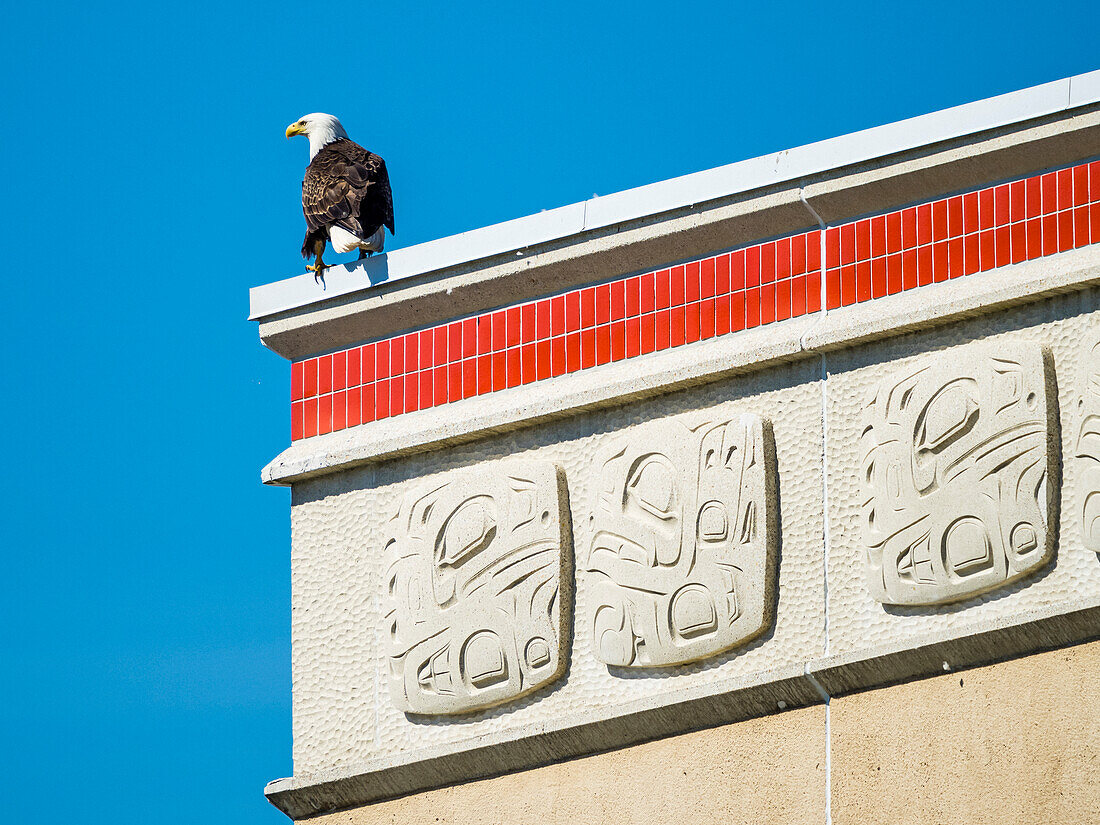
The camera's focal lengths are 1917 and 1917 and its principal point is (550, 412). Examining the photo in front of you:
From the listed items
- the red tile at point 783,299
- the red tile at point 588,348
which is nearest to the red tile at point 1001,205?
the red tile at point 783,299

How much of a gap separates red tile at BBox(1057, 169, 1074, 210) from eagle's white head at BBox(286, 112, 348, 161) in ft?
11.1

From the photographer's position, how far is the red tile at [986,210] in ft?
18.5

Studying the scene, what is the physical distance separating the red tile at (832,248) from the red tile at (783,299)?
0.14 meters

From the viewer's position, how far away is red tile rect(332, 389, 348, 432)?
21.4 feet

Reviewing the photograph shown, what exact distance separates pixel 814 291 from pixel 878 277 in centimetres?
20

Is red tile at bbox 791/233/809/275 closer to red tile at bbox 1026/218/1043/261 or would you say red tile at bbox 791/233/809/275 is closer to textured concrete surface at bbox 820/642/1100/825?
red tile at bbox 1026/218/1043/261

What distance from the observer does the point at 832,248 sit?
5.85 metres

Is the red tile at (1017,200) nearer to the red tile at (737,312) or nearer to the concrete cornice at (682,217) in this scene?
the concrete cornice at (682,217)

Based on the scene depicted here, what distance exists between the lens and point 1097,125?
547 cm

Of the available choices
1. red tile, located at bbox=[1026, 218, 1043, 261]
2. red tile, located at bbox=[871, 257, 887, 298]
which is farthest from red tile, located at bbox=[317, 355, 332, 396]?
red tile, located at bbox=[1026, 218, 1043, 261]

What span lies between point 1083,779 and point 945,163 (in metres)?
1.82

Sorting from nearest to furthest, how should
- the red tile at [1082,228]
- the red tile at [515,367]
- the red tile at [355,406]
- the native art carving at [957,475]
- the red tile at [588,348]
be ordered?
the native art carving at [957,475]
the red tile at [1082,228]
the red tile at [588,348]
the red tile at [515,367]
the red tile at [355,406]

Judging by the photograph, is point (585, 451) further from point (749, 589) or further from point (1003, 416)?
point (1003, 416)

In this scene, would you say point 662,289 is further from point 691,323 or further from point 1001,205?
point 1001,205
